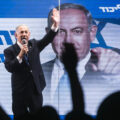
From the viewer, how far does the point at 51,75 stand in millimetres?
6078

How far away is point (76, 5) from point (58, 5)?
289mm

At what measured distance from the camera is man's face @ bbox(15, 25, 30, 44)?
19.8 feet

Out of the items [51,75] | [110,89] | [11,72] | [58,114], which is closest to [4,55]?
[11,72]

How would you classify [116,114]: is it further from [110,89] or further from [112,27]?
[112,27]

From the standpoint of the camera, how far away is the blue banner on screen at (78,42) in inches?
237

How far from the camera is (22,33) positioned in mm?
6039

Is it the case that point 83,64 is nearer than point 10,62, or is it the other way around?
point 10,62

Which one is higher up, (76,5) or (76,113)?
(76,5)

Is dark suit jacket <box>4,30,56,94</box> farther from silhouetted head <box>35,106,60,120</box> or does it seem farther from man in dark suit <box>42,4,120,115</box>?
silhouetted head <box>35,106,60,120</box>

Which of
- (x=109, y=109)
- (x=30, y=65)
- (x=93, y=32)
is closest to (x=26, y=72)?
(x=30, y=65)

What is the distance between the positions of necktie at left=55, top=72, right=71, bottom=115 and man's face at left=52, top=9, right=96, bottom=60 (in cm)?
43

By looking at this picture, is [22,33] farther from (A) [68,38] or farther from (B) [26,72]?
(A) [68,38]

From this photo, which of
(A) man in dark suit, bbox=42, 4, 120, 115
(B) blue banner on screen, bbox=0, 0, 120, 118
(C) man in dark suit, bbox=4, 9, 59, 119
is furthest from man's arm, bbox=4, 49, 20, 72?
(A) man in dark suit, bbox=42, 4, 120, 115

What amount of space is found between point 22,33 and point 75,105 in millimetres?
1445
